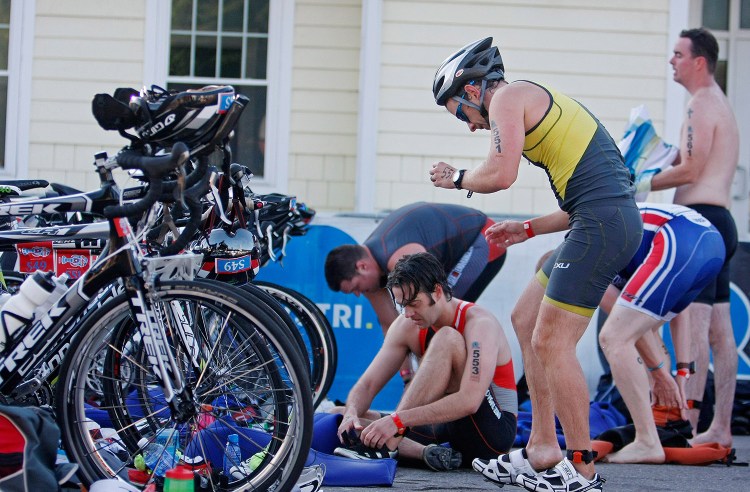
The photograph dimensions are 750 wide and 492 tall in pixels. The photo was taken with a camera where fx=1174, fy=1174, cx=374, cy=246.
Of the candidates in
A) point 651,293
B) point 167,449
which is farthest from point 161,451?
point 651,293

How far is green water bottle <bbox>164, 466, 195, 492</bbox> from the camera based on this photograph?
154 inches

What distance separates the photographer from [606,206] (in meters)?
4.80

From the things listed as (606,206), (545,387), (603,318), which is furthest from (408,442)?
(603,318)

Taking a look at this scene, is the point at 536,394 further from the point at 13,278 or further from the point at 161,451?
the point at 13,278

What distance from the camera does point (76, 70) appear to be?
35.6 ft

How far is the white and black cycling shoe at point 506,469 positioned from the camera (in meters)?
5.20

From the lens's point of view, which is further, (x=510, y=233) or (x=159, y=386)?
(x=510, y=233)

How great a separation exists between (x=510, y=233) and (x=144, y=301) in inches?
75.5

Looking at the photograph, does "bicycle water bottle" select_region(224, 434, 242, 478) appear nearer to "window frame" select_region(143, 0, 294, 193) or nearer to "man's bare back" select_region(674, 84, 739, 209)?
"man's bare back" select_region(674, 84, 739, 209)

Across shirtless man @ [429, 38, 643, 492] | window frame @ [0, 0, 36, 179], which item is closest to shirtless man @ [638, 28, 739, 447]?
shirtless man @ [429, 38, 643, 492]

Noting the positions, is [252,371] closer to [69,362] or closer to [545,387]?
[69,362]

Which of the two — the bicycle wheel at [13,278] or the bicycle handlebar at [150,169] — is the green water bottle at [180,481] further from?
the bicycle wheel at [13,278]

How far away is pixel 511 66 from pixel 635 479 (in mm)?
5600

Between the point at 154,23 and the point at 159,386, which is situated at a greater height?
the point at 154,23
